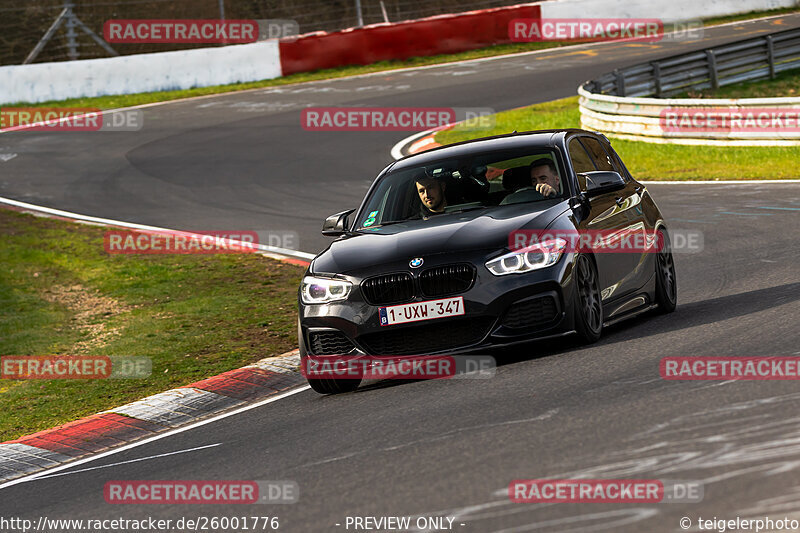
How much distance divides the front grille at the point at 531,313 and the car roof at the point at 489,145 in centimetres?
181

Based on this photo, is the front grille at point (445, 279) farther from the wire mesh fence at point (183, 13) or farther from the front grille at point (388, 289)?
the wire mesh fence at point (183, 13)

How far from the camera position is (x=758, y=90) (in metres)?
30.5

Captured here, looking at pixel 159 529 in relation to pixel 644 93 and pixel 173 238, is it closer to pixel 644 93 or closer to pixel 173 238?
pixel 173 238

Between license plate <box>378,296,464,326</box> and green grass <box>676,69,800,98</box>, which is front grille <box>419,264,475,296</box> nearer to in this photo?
license plate <box>378,296,464,326</box>

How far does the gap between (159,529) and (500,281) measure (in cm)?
298

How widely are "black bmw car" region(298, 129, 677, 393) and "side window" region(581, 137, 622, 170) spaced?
11.1 inches

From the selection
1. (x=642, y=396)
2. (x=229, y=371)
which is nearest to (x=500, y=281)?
(x=642, y=396)

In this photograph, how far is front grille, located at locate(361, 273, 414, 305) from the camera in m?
8.15

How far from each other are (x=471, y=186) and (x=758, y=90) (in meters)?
22.9
